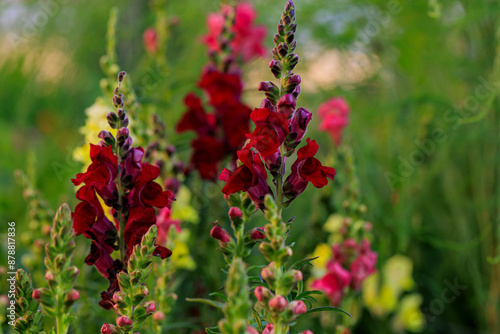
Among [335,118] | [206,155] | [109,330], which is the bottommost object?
[109,330]

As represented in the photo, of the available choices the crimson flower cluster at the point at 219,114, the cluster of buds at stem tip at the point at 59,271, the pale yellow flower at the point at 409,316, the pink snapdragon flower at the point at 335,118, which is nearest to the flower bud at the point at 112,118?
the cluster of buds at stem tip at the point at 59,271

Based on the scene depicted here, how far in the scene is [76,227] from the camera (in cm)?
48

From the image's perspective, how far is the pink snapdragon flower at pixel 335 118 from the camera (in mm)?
1129

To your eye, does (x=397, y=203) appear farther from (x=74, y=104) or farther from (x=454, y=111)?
(x=74, y=104)

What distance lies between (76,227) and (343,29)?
4.27 ft

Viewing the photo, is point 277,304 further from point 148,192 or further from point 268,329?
point 148,192

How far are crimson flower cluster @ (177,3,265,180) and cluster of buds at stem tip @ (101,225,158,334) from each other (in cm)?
45

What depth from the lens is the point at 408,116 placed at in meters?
1.38

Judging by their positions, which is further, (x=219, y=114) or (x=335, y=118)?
(x=335, y=118)

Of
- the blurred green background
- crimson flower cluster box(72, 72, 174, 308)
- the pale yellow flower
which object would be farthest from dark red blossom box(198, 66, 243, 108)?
the pale yellow flower

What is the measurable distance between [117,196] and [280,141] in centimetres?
18

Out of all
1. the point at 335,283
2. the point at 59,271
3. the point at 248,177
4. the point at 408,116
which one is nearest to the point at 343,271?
the point at 335,283

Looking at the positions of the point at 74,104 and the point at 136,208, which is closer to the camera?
the point at 136,208

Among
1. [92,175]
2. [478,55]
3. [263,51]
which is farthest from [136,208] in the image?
[478,55]
